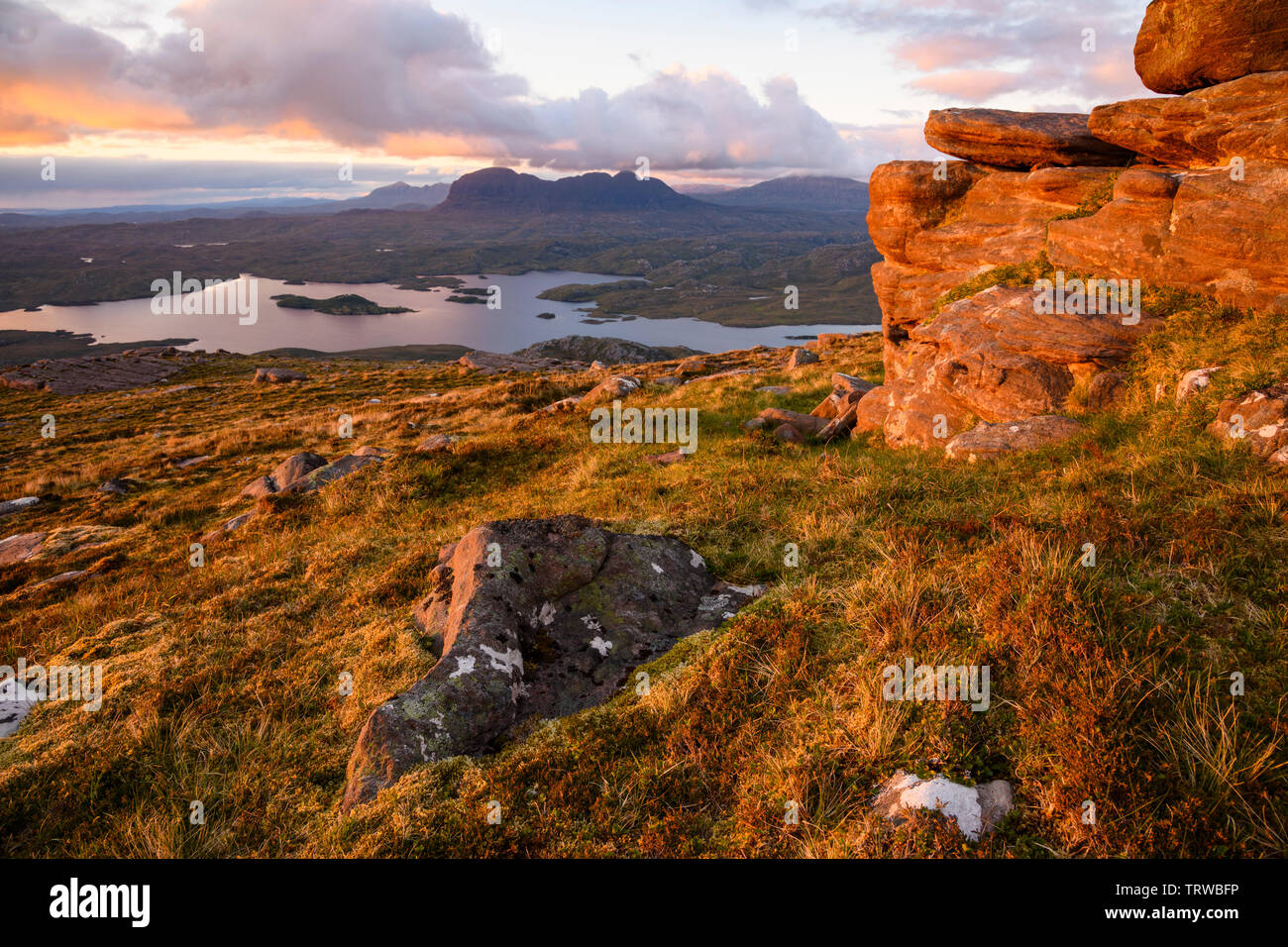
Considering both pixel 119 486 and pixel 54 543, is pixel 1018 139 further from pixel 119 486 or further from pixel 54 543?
pixel 119 486

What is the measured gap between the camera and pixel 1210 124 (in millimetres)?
13562

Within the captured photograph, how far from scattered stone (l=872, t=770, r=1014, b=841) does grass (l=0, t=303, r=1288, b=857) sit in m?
0.10

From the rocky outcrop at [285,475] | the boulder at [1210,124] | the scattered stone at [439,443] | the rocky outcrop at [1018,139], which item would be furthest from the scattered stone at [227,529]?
the boulder at [1210,124]

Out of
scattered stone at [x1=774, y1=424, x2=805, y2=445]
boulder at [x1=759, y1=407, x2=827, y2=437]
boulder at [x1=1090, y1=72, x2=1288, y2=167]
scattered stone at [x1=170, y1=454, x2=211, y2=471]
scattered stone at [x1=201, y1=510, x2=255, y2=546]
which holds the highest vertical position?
boulder at [x1=1090, y1=72, x2=1288, y2=167]

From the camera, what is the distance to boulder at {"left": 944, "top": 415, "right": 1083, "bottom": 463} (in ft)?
38.6

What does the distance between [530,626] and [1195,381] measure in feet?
42.7

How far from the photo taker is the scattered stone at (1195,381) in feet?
35.9

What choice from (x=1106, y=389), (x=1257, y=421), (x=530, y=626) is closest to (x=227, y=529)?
(x=530, y=626)

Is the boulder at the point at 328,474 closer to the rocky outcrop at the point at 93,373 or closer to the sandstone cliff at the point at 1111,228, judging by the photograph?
the sandstone cliff at the point at 1111,228

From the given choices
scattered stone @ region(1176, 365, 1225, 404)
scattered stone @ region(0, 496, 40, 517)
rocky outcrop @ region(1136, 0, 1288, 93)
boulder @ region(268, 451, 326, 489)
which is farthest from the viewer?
scattered stone @ region(0, 496, 40, 517)

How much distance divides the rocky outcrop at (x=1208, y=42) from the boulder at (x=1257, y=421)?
974 centimetres

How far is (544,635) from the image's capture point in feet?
23.6

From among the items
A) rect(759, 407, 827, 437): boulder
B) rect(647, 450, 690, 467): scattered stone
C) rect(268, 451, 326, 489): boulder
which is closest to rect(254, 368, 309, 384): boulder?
rect(268, 451, 326, 489): boulder

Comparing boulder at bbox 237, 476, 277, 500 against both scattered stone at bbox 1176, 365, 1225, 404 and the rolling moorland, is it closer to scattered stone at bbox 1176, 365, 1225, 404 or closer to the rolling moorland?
the rolling moorland
